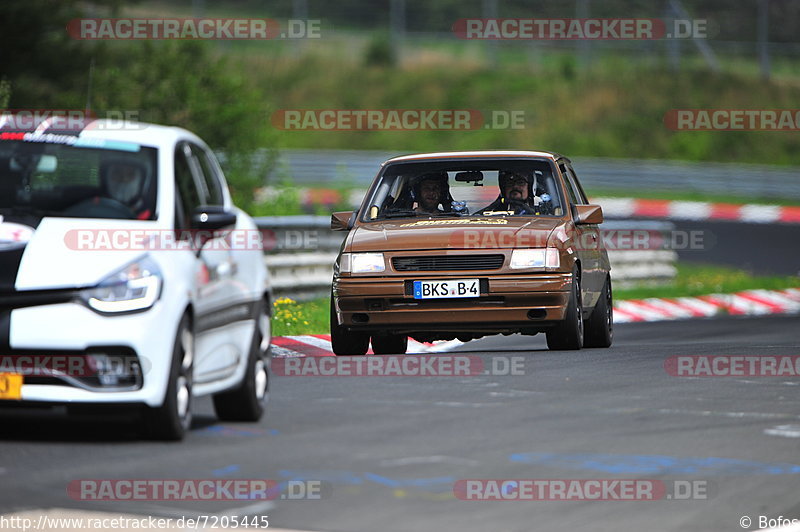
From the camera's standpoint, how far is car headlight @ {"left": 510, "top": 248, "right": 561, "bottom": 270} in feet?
42.0

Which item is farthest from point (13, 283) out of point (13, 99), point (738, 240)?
point (738, 240)

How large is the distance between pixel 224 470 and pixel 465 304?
5256 mm

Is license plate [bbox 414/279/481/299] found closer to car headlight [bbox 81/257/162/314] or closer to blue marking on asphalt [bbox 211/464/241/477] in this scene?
car headlight [bbox 81/257/162/314]

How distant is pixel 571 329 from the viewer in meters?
13.2

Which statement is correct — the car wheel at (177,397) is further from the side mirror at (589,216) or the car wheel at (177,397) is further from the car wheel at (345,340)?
the side mirror at (589,216)

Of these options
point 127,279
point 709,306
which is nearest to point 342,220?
point 127,279

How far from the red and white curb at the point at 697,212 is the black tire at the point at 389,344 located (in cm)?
2379

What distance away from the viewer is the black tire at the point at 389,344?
560 inches

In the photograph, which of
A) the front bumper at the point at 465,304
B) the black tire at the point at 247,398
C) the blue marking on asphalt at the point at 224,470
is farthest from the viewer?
the front bumper at the point at 465,304

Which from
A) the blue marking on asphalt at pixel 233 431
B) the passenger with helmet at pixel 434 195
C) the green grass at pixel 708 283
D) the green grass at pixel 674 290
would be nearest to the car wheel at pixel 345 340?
the passenger with helmet at pixel 434 195

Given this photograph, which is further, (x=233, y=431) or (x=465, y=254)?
(x=465, y=254)

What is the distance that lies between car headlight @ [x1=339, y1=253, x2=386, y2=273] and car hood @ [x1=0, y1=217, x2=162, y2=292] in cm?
446

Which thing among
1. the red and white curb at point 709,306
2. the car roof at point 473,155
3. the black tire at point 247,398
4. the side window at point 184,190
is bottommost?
the red and white curb at point 709,306

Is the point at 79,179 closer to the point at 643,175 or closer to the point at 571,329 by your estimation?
the point at 571,329
